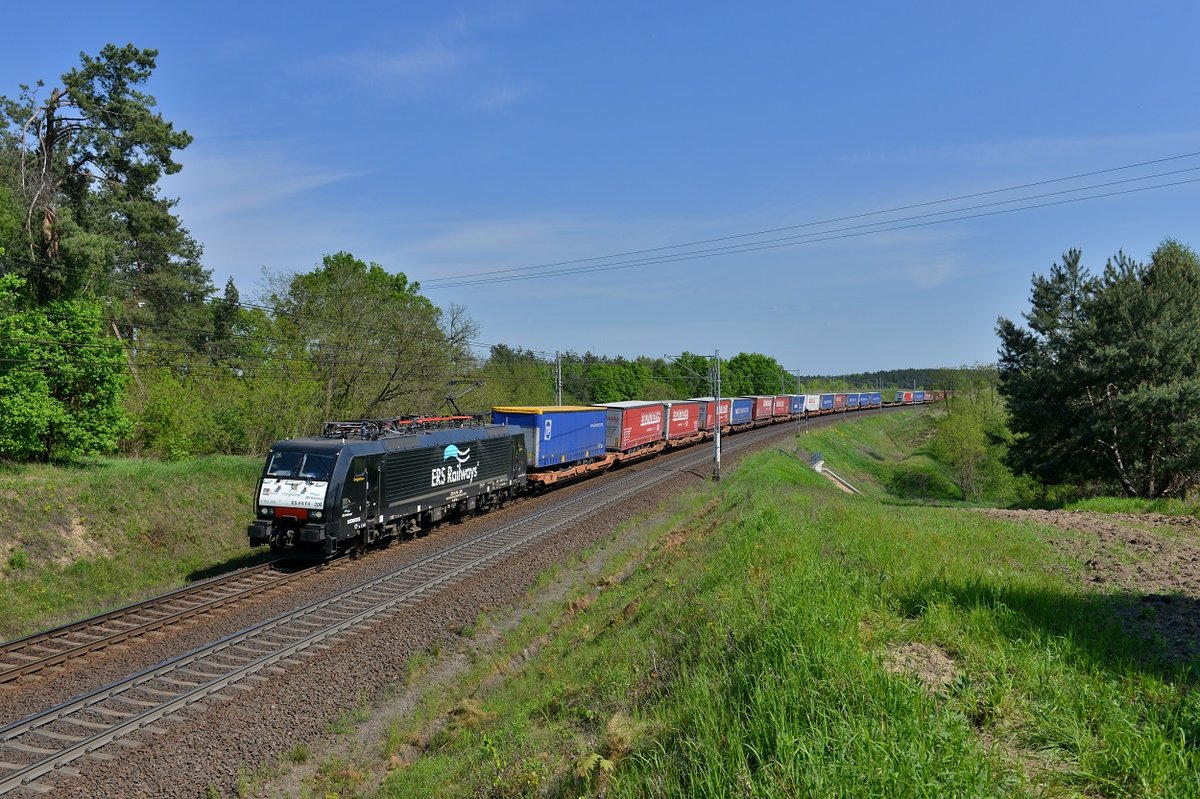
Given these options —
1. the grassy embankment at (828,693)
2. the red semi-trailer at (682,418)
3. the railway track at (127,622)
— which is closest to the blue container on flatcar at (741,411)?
the red semi-trailer at (682,418)

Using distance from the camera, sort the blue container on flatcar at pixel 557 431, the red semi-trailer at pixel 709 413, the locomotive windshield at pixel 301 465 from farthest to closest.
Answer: the red semi-trailer at pixel 709 413 < the blue container on flatcar at pixel 557 431 < the locomotive windshield at pixel 301 465

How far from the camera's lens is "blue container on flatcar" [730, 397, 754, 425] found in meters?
58.4

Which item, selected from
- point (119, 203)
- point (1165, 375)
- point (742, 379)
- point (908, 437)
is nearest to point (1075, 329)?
point (1165, 375)

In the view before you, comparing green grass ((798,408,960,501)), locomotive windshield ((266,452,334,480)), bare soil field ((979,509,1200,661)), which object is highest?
locomotive windshield ((266,452,334,480))

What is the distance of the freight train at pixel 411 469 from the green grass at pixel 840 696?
708 centimetres

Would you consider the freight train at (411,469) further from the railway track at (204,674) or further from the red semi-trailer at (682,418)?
the red semi-trailer at (682,418)

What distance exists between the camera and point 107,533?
1922 centimetres

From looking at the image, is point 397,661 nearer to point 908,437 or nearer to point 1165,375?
point 1165,375

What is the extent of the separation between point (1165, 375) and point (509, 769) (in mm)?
26345

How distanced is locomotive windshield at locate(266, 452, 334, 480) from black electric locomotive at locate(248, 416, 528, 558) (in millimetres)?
25

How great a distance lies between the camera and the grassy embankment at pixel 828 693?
453 centimetres

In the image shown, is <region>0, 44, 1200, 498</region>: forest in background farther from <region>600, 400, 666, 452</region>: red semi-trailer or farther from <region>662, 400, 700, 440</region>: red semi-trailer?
<region>662, 400, 700, 440</region>: red semi-trailer

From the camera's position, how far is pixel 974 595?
8312 millimetres

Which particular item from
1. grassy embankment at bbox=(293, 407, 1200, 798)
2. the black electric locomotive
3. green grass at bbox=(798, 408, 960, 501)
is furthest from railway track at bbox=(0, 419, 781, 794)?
green grass at bbox=(798, 408, 960, 501)
